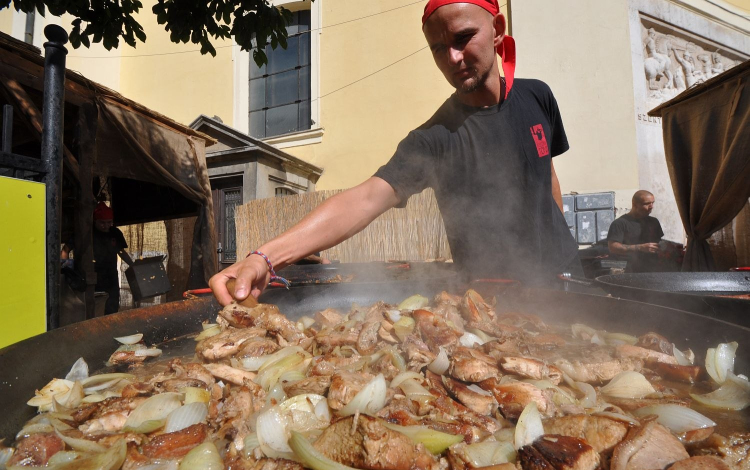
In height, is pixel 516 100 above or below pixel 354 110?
below

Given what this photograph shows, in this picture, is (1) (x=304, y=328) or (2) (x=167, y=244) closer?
(1) (x=304, y=328)

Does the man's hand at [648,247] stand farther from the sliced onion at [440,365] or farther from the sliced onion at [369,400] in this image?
the sliced onion at [369,400]

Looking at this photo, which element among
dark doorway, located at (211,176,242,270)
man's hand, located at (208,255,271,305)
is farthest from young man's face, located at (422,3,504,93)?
dark doorway, located at (211,176,242,270)

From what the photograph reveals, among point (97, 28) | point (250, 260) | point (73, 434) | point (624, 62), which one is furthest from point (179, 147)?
point (624, 62)

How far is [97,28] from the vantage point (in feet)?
12.9

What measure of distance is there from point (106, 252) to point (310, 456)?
31.5 feet

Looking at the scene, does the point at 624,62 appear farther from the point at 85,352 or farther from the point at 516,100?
the point at 85,352

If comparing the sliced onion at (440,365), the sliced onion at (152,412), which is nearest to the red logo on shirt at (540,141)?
the sliced onion at (440,365)

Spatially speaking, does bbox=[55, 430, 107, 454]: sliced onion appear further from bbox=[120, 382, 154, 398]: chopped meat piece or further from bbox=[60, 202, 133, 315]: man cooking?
bbox=[60, 202, 133, 315]: man cooking

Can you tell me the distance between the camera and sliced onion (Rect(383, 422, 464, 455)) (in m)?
1.03

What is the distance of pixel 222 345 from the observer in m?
1.79

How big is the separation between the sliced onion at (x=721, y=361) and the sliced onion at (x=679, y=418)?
14.8 inches

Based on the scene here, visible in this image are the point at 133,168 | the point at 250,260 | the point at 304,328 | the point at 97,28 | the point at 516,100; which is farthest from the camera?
the point at 133,168

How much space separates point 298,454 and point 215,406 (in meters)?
0.50
